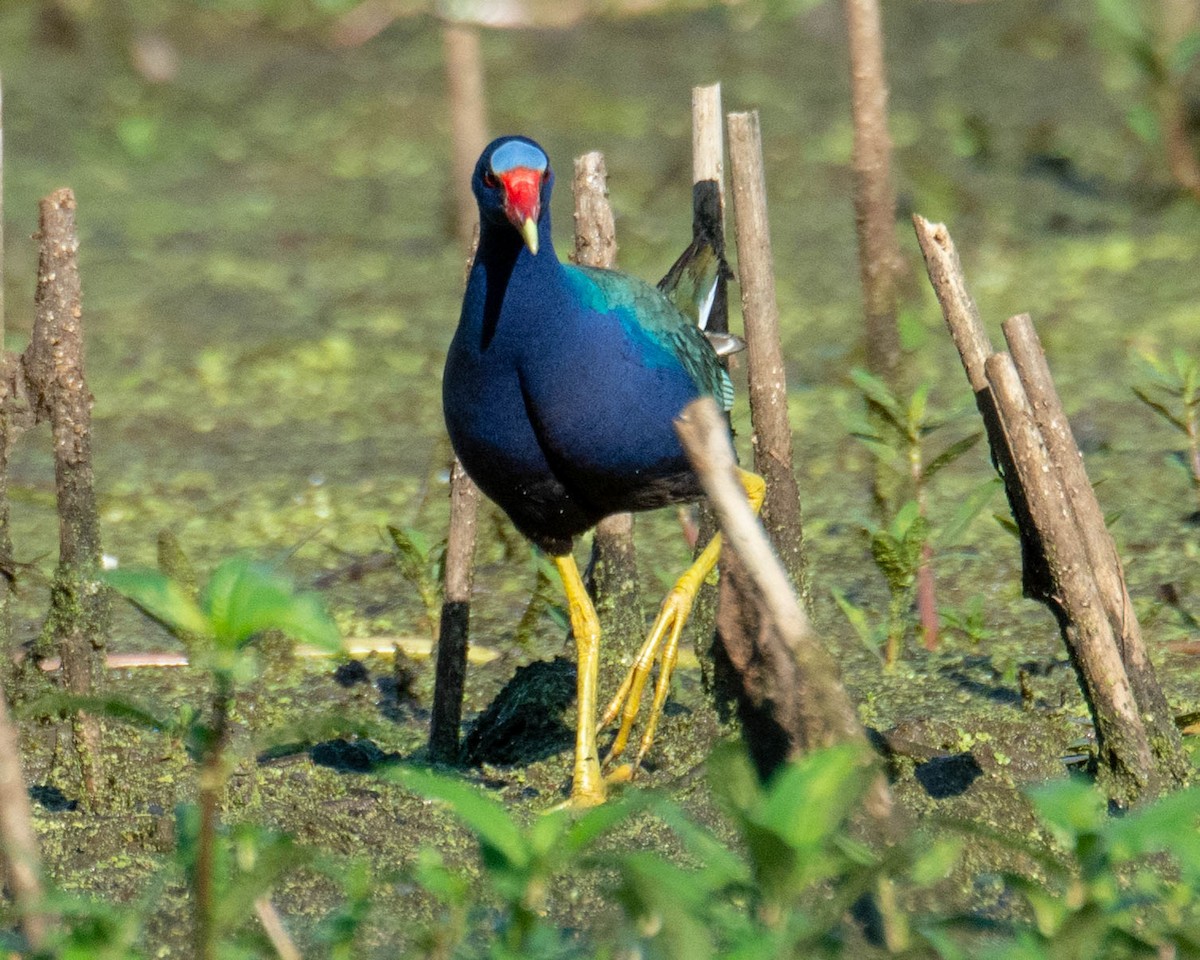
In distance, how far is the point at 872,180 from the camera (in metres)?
3.54

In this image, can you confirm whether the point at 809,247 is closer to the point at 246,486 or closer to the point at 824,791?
the point at 246,486

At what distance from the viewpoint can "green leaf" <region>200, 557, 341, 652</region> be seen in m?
1.36

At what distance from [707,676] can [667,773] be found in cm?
20

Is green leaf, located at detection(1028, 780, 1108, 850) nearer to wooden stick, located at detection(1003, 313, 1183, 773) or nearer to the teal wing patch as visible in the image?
wooden stick, located at detection(1003, 313, 1183, 773)

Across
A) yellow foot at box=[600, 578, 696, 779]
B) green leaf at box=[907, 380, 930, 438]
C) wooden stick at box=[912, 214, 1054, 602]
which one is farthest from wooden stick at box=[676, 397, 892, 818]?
green leaf at box=[907, 380, 930, 438]

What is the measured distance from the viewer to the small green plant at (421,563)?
9.91 feet

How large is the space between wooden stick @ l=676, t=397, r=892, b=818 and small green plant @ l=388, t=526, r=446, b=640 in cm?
114

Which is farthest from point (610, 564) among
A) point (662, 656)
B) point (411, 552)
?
point (411, 552)

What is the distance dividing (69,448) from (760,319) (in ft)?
3.42

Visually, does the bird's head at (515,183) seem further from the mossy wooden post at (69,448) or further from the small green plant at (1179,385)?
the small green plant at (1179,385)

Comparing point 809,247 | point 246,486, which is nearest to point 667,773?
point 246,486

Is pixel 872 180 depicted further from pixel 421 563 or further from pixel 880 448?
pixel 421 563

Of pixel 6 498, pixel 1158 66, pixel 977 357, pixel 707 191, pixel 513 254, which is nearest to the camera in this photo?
pixel 6 498

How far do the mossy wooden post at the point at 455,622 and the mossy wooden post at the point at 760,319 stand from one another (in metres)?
0.42
